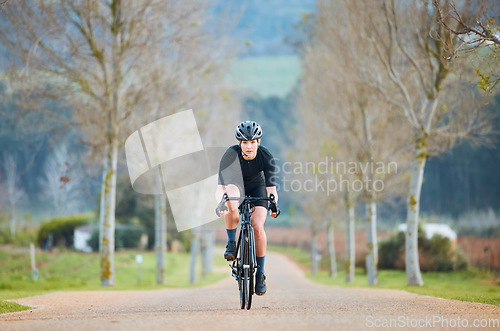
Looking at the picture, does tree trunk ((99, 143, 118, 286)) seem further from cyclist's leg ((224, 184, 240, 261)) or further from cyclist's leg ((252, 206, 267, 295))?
cyclist's leg ((252, 206, 267, 295))

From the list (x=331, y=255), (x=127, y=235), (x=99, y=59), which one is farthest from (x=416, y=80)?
(x=127, y=235)

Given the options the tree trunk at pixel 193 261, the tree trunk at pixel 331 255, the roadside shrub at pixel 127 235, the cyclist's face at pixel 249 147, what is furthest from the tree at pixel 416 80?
the roadside shrub at pixel 127 235

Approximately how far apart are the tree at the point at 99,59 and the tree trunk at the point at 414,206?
28.3 ft

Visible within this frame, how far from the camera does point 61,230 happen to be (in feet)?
168

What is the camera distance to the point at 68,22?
2102cm

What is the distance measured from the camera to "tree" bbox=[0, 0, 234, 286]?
20.6 m

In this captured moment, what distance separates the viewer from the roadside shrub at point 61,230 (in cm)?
5025

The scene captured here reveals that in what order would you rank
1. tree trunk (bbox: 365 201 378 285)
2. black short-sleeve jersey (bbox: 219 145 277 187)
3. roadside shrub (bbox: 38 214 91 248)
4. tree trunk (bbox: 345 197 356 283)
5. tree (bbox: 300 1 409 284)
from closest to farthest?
black short-sleeve jersey (bbox: 219 145 277 187) < tree (bbox: 300 1 409 284) < tree trunk (bbox: 365 201 378 285) < tree trunk (bbox: 345 197 356 283) < roadside shrub (bbox: 38 214 91 248)

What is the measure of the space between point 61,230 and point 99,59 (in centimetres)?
3207

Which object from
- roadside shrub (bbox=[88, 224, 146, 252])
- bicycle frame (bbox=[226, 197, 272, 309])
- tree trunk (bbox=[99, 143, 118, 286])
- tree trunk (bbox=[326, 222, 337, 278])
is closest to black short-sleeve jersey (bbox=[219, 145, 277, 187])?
bicycle frame (bbox=[226, 197, 272, 309])

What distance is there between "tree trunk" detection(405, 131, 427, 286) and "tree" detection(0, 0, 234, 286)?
28.3ft

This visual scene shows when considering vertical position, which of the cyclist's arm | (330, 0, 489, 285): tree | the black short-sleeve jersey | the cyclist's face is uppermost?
(330, 0, 489, 285): tree

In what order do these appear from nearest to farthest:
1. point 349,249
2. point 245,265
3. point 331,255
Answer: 1. point 245,265
2. point 349,249
3. point 331,255

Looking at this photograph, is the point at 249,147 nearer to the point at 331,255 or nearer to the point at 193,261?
the point at 193,261
